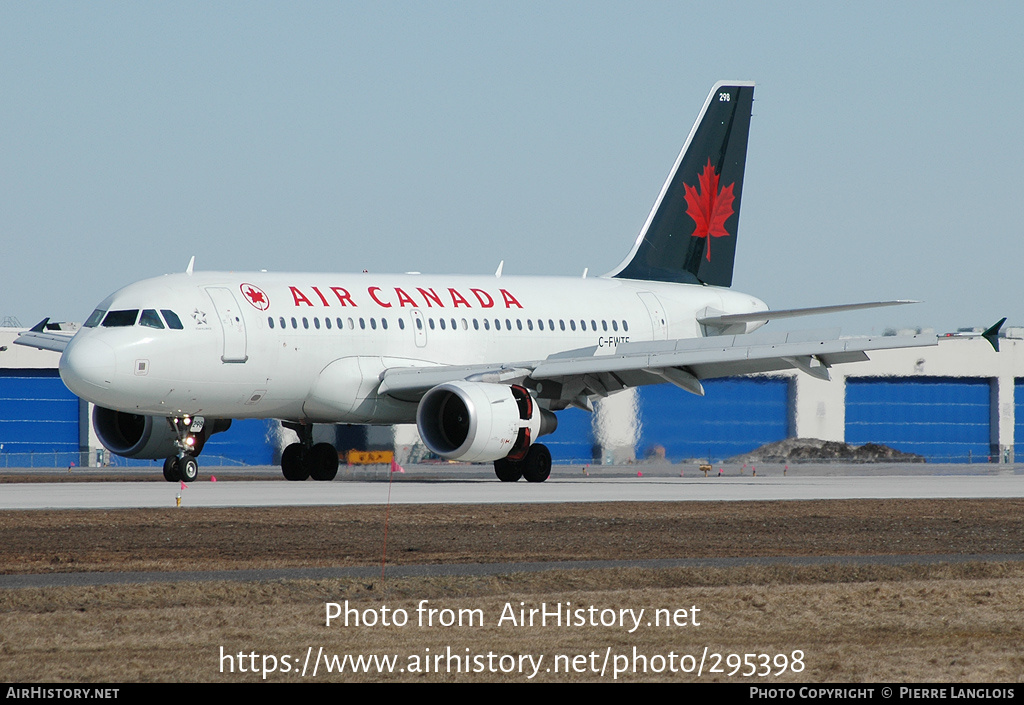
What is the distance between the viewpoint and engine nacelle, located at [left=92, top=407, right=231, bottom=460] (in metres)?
31.2

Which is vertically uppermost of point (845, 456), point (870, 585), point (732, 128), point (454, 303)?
point (732, 128)

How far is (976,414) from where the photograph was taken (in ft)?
195

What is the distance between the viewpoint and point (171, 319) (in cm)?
2856

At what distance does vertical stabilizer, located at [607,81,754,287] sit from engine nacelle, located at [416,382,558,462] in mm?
9371

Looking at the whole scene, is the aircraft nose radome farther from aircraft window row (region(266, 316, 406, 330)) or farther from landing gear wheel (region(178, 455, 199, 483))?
aircraft window row (region(266, 316, 406, 330))

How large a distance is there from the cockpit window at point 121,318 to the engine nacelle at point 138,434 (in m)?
3.05

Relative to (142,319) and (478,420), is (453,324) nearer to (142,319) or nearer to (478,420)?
(478,420)

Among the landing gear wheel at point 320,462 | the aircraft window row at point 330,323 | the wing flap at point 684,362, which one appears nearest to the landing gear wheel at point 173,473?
the aircraft window row at point 330,323

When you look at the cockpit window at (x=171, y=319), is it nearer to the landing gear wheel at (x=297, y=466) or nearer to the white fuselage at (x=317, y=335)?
the white fuselage at (x=317, y=335)

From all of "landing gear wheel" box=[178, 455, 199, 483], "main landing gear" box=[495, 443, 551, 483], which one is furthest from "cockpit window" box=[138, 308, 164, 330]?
"main landing gear" box=[495, 443, 551, 483]

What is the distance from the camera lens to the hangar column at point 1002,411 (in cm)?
5847

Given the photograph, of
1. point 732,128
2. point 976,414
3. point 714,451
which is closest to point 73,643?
point 732,128

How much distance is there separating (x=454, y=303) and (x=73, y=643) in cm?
2309
